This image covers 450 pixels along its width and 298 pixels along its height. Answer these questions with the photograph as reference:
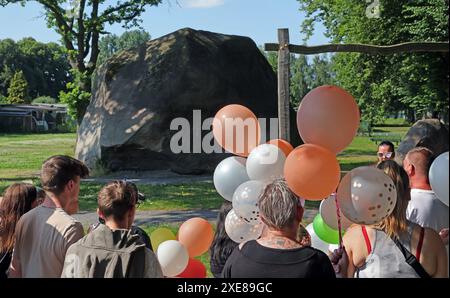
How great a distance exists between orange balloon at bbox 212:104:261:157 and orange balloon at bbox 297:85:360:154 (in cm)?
54

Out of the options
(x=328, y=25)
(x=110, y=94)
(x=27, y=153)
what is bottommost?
(x=27, y=153)

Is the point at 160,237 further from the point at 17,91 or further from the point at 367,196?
the point at 17,91

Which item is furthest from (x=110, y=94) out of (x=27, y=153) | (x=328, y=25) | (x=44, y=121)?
(x=44, y=121)

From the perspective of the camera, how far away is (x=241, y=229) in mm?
3830

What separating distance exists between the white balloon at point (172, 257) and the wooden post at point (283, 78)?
3.95 ft

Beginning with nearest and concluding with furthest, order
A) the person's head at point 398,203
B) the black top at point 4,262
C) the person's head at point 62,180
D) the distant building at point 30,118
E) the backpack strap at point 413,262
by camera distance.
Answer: the backpack strap at point 413,262 < the person's head at point 398,203 < the person's head at point 62,180 < the black top at point 4,262 < the distant building at point 30,118

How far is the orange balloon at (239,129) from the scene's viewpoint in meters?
4.19

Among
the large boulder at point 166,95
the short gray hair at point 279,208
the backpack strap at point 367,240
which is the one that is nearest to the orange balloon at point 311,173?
the backpack strap at point 367,240

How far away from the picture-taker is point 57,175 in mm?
3111

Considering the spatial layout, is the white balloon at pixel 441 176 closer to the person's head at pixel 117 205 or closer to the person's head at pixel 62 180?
the person's head at pixel 117 205

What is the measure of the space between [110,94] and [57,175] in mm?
12904

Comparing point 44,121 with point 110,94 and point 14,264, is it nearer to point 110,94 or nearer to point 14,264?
point 110,94

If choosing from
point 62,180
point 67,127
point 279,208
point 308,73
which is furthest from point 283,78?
point 308,73

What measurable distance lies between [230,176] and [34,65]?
209 ft
